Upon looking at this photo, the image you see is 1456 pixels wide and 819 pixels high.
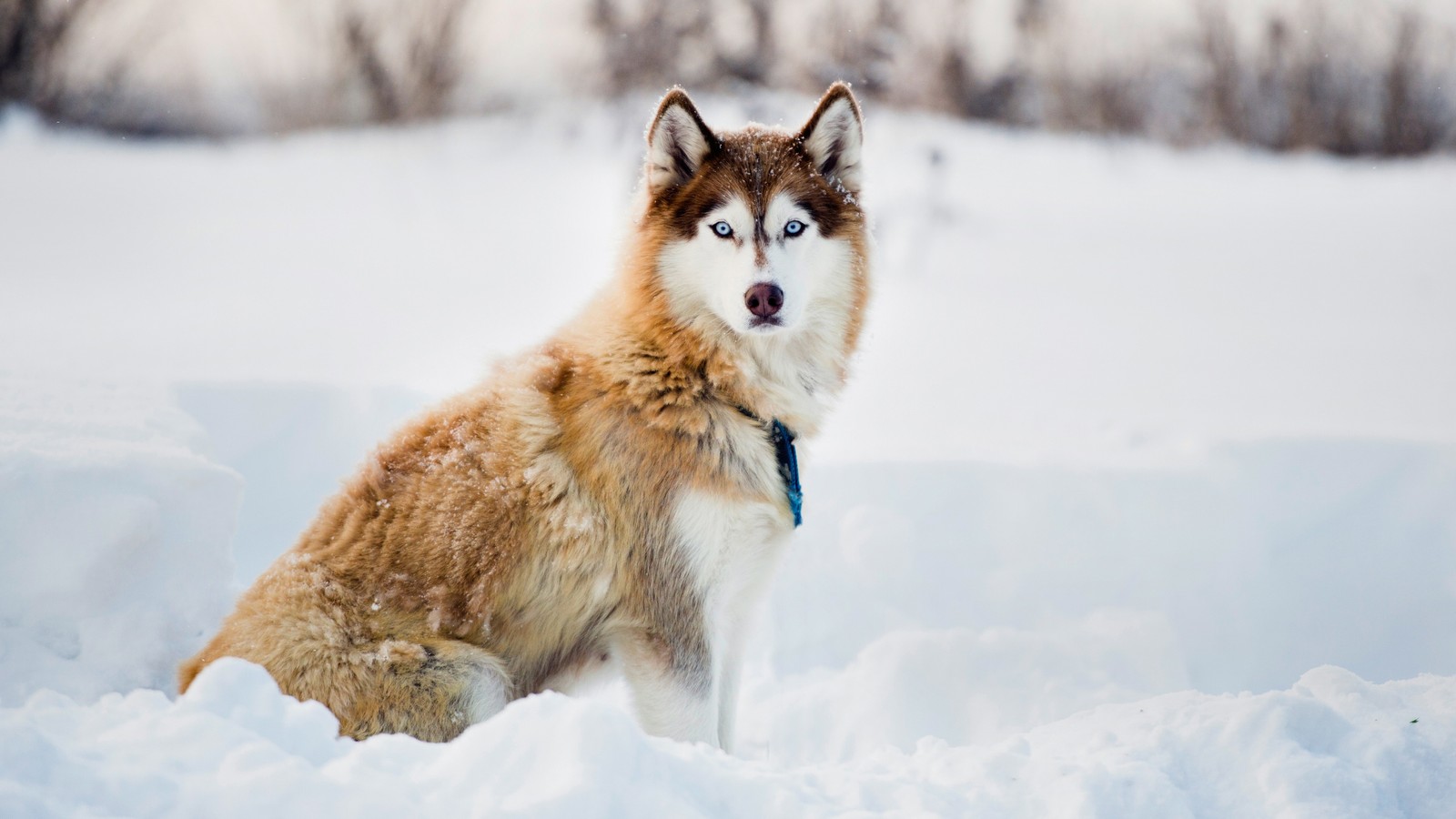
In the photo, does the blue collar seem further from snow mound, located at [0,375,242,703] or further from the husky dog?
snow mound, located at [0,375,242,703]

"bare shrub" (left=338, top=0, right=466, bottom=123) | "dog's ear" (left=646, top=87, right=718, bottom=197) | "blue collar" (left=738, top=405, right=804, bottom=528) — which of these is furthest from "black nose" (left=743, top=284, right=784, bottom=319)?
"bare shrub" (left=338, top=0, right=466, bottom=123)

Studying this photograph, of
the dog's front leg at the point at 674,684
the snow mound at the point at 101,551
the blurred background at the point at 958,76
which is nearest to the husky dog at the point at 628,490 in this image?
the dog's front leg at the point at 674,684

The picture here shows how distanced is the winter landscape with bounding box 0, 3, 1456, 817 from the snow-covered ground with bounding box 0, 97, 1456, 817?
0.01 m

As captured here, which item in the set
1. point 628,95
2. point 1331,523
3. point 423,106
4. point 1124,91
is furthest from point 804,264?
point 1124,91

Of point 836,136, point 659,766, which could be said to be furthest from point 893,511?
point 659,766

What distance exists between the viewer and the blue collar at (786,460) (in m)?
2.88

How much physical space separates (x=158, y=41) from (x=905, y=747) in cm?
1375

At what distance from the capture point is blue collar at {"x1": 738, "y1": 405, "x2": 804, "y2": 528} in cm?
288

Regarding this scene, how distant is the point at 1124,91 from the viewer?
14328 millimetres

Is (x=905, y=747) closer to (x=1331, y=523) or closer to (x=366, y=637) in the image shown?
(x=366, y=637)

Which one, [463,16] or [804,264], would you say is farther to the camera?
[463,16]

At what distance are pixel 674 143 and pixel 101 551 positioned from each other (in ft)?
7.24

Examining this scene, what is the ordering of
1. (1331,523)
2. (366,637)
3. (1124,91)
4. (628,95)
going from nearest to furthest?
(366,637), (1331,523), (628,95), (1124,91)

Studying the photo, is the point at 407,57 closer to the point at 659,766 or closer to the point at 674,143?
the point at 674,143
